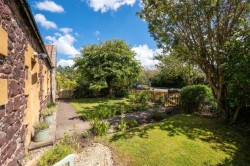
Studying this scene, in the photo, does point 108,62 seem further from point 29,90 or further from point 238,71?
point 29,90

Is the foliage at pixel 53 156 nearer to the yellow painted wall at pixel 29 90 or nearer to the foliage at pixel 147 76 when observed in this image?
the yellow painted wall at pixel 29 90

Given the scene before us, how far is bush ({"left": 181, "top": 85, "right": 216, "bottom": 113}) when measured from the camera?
11406mm

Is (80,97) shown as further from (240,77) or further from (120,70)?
(240,77)

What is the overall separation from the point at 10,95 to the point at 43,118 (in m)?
5.65

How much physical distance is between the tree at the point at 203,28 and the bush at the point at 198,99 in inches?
54.9

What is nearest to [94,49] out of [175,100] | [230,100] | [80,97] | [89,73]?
[89,73]

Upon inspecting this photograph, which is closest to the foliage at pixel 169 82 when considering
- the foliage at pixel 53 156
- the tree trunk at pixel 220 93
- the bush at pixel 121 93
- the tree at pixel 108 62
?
A: the bush at pixel 121 93

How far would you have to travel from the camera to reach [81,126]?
28.9 ft

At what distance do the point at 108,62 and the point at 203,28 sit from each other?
38.6 ft

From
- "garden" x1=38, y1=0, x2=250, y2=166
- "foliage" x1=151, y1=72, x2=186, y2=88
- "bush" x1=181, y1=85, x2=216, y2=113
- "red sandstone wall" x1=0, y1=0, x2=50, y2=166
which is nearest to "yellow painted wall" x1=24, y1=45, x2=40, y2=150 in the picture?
"red sandstone wall" x1=0, y1=0, x2=50, y2=166

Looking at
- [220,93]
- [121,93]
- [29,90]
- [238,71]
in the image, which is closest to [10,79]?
[29,90]

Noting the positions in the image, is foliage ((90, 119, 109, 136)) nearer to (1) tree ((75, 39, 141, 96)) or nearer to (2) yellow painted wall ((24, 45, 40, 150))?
(2) yellow painted wall ((24, 45, 40, 150))

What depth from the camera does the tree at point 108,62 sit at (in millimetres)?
19191

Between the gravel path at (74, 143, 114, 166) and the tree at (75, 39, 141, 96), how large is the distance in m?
13.2
